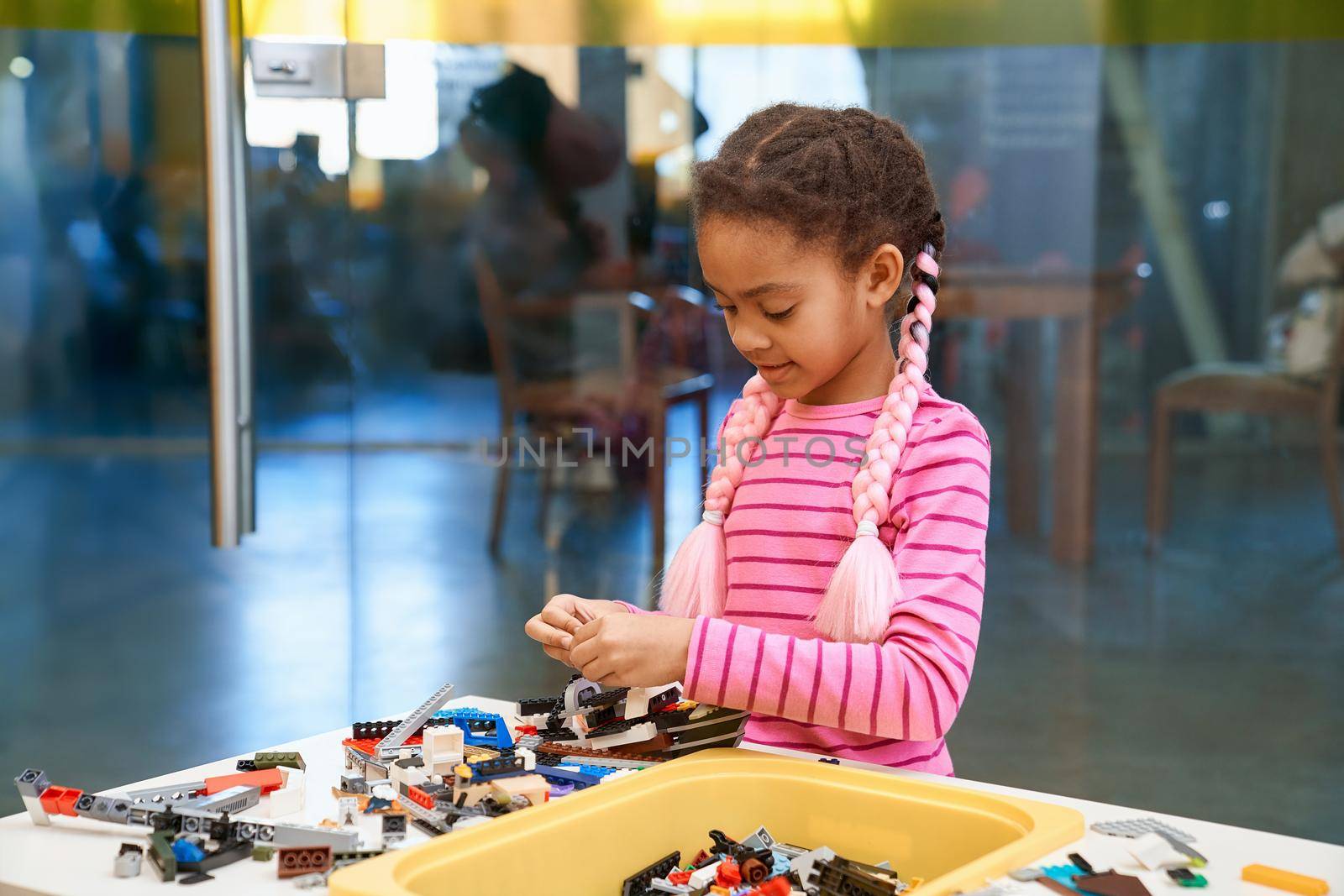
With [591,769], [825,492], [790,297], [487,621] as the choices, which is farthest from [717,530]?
[487,621]

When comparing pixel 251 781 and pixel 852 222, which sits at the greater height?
pixel 852 222

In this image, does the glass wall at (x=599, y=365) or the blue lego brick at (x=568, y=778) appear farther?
the glass wall at (x=599, y=365)

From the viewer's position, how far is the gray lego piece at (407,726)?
3.26 ft

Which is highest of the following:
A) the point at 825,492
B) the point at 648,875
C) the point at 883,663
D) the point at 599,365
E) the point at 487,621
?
the point at 599,365

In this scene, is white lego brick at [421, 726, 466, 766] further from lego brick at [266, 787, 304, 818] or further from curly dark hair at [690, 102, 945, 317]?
curly dark hair at [690, 102, 945, 317]

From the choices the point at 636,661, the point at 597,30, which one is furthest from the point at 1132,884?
the point at 597,30

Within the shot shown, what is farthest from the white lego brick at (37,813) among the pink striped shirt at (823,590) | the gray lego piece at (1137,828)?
the gray lego piece at (1137,828)

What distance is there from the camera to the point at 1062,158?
265cm

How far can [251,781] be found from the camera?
93 centimetres

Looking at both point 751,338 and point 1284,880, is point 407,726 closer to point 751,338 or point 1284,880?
point 751,338

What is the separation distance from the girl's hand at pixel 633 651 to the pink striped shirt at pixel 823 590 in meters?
0.01

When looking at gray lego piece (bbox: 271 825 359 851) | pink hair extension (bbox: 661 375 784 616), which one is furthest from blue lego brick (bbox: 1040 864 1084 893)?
pink hair extension (bbox: 661 375 784 616)

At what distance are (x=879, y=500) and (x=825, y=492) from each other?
91 mm

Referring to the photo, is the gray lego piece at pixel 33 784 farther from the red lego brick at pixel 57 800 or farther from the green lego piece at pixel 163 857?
the green lego piece at pixel 163 857
